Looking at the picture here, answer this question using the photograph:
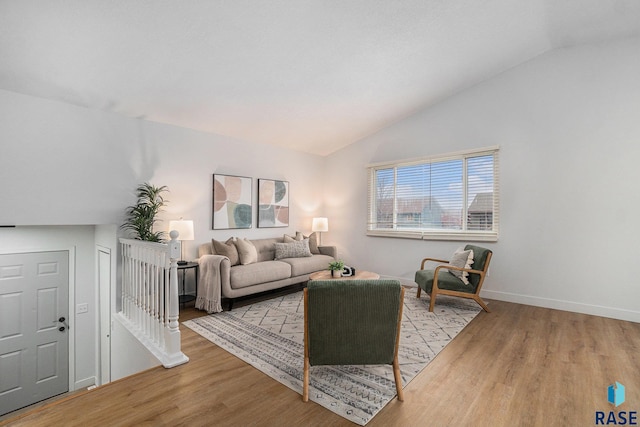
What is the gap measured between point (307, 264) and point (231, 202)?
164 centimetres

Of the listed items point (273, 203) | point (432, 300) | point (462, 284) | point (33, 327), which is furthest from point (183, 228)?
point (462, 284)

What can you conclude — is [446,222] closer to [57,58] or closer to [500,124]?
[500,124]

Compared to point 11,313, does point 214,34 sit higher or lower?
higher

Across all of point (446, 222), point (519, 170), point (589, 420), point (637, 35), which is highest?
point (637, 35)

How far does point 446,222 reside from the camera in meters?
5.21

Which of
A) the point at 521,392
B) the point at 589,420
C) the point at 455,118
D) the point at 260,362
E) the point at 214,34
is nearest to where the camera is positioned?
the point at 589,420

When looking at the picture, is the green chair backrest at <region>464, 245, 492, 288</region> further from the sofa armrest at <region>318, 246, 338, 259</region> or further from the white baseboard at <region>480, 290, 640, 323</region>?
the sofa armrest at <region>318, 246, 338, 259</region>

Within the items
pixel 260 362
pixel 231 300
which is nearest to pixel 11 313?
pixel 231 300

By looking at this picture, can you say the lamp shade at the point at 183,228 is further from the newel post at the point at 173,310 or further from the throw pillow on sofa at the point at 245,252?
the newel post at the point at 173,310

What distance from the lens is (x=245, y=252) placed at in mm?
4707

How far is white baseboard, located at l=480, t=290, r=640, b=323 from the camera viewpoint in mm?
3829

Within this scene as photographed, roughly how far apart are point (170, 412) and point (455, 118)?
529 cm

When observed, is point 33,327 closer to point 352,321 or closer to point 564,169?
point 352,321

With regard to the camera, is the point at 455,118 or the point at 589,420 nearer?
the point at 589,420
